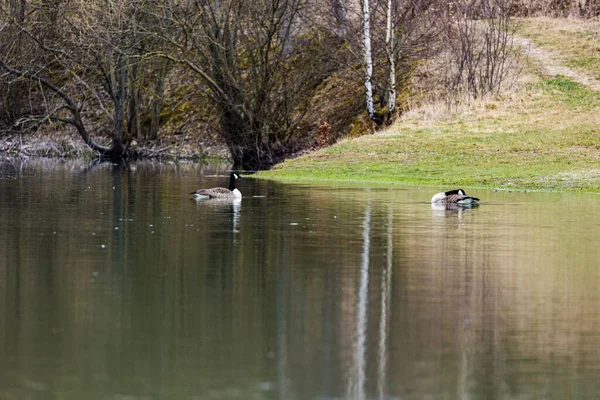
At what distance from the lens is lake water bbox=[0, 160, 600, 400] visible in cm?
868

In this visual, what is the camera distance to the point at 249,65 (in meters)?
48.9

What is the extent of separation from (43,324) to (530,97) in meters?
38.0

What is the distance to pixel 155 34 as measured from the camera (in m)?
44.8

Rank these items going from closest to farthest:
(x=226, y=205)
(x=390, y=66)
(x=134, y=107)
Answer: (x=226, y=205) → (x=390, y=66) → (x=134, y=107)

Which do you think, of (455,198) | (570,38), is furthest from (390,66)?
(455,198)

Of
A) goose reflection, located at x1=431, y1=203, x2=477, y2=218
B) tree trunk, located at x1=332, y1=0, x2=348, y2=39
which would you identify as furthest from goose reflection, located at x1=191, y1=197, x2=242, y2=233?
tree trunk, located at x1=332, y1=0, x2=348, y2=39

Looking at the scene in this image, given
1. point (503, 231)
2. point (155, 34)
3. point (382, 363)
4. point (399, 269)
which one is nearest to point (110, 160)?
point (155, 34)

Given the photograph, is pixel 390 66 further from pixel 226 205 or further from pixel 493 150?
pixel 226 205

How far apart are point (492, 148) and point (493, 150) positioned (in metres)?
0.42

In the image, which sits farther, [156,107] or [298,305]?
[156,107]

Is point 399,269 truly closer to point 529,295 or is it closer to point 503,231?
point 529,295

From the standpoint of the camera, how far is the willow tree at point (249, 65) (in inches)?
1822

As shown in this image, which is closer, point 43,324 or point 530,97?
point 43,324

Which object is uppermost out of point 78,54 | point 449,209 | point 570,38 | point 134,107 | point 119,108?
point 570,38
